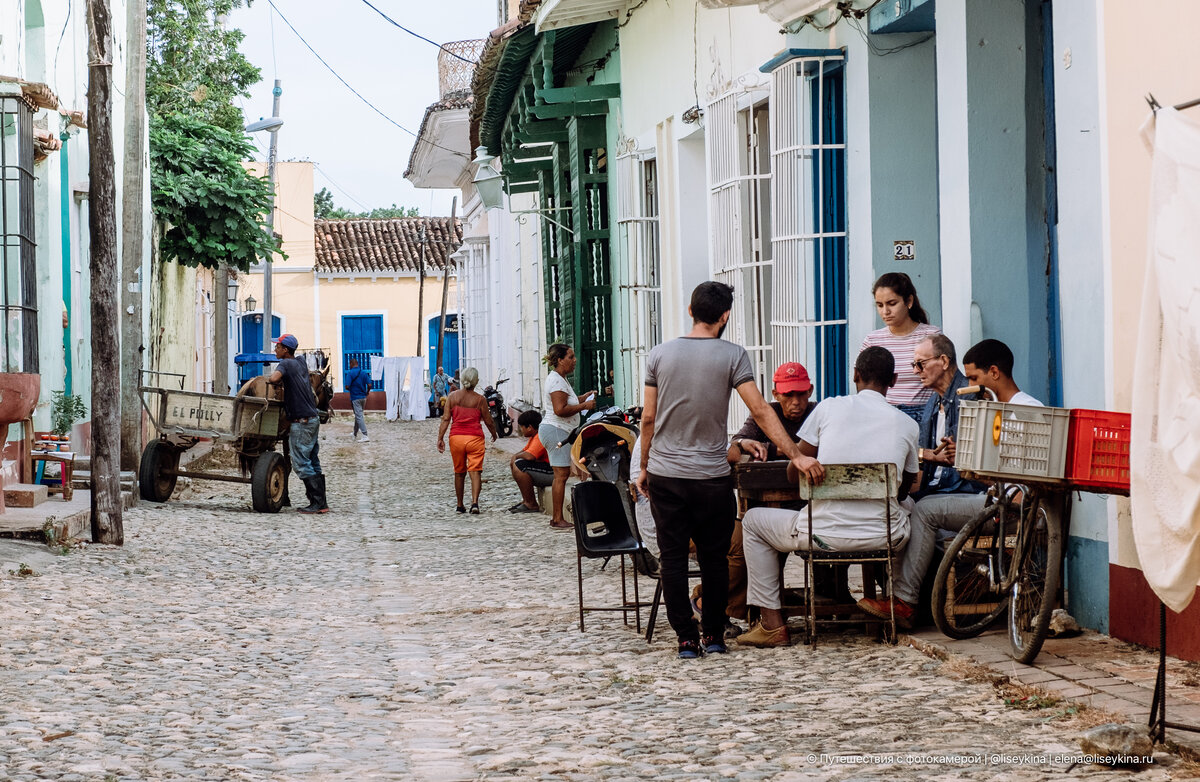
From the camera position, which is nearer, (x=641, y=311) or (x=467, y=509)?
(x=641, y=311)

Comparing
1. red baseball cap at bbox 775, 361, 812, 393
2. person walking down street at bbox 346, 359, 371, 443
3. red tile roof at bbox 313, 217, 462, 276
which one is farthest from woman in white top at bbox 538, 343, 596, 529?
red tile roof at bbox 313, 217, 462, 276

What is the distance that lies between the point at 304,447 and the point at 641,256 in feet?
12.9

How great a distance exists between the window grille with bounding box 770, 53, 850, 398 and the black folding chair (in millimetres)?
2094

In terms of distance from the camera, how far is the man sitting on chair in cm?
705

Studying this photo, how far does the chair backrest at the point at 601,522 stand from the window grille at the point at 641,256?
20.8 feet

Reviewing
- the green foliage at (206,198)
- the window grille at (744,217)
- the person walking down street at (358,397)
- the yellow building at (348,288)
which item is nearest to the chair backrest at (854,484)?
the window grille at (744,217)

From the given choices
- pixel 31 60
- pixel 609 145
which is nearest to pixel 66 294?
pixel 31 60

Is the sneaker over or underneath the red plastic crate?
underneath

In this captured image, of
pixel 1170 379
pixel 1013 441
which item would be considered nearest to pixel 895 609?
pixel 1013 441

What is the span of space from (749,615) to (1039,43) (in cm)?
326

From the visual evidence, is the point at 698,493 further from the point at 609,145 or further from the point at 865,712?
the point at 609,145

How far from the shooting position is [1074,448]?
5.89 meters

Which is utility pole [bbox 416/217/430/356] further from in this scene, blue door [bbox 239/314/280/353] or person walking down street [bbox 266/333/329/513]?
person walking down street [bbox 266/333/329/513]

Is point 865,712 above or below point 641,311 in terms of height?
below
